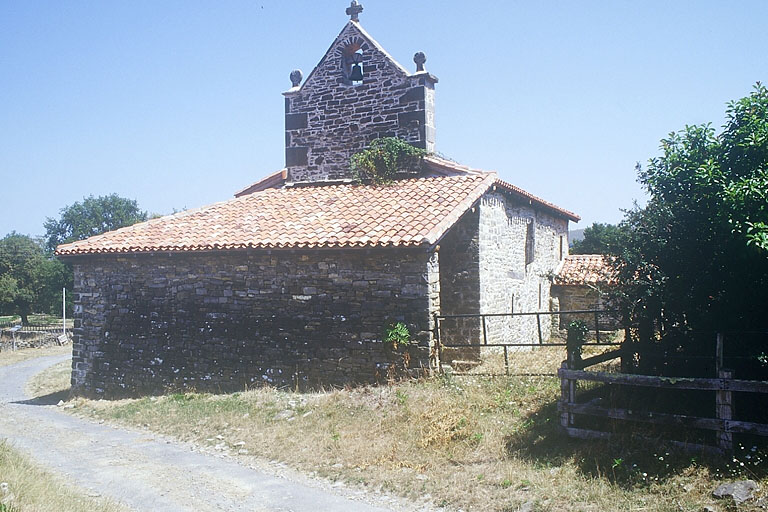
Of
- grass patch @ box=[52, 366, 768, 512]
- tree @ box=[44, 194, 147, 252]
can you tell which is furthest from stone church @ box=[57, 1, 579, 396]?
tree @ box=[44, 194, 147, 252]

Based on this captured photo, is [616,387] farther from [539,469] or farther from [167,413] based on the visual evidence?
[167,413]

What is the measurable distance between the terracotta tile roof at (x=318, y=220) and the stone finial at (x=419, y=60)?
318 cm

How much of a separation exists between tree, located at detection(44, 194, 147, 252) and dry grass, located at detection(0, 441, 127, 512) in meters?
65.2

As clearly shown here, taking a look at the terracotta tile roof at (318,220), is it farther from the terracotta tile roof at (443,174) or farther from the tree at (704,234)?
the tree at (704,234)

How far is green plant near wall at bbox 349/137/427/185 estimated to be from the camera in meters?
16.5

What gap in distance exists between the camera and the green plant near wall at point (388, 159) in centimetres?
1647

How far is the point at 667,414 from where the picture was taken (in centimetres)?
761

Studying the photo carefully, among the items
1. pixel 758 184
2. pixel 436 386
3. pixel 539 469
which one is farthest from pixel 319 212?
pixel 758 184

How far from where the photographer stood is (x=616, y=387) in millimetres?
9695

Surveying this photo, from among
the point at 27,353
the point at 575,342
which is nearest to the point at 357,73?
the point at 575,342

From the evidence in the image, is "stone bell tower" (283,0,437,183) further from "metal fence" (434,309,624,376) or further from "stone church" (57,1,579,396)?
"metal fence" (434,309,624,376)

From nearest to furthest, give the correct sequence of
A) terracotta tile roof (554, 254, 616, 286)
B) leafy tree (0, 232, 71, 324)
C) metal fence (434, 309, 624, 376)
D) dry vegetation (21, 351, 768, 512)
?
dry vegetation (21, 351, 768, 512), metal fence (434, 309, 624, 376), terracotta tile roof (554, 254, 616, 286), leafy tree (0, 232, 71, 324)

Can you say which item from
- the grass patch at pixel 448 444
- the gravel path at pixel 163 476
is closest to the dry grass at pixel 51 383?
the gravel path at pixel 163 476

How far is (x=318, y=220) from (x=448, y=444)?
6785 mm
